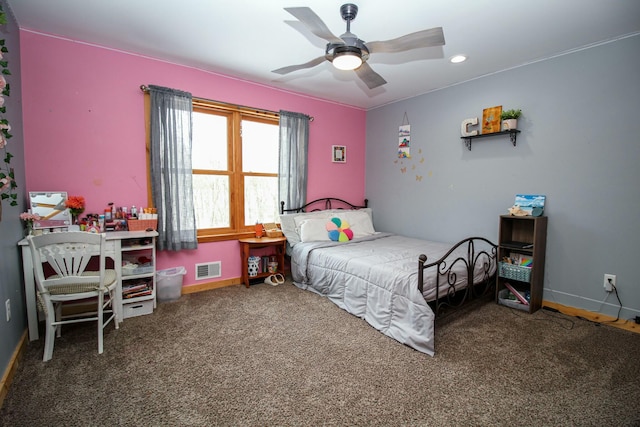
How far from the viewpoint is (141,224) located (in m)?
2.81

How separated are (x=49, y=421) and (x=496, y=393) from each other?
2.43 meters

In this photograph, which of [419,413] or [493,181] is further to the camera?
[493,181]

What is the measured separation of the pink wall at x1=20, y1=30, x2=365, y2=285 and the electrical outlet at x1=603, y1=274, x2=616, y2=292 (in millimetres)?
3866

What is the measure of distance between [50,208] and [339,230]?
9.60ft

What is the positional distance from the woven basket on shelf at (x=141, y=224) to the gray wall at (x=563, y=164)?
3.37 m

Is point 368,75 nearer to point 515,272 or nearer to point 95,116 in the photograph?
point 515,272

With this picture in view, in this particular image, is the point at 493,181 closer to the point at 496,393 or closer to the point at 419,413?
the point at 496,393

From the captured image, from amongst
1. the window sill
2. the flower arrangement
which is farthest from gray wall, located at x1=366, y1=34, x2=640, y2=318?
the flower arrangement

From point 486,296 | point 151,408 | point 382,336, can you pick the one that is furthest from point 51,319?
point 486,296

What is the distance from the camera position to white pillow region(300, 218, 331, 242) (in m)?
3.62

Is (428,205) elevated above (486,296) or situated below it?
above

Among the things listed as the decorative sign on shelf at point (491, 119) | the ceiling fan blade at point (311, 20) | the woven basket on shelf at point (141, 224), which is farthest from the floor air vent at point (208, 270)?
the decorative sign on shelf at point (491, 119)

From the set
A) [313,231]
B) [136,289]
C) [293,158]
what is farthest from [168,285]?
[293,158]

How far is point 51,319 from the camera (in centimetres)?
198
